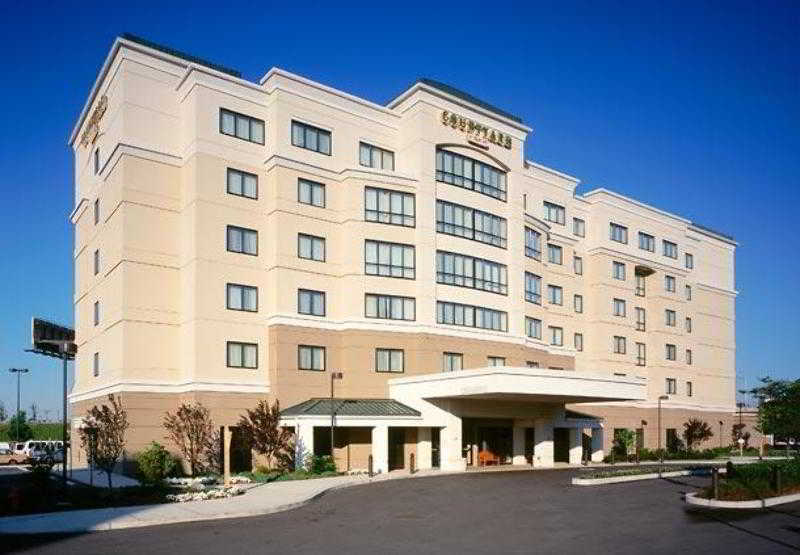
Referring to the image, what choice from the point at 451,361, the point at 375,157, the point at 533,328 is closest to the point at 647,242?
the point at 533,328

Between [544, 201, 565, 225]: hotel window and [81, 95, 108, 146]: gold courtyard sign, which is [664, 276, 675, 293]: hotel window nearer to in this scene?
[544, 201, 565, 225]: hotel window

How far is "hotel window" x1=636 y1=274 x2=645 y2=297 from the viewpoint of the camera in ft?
224

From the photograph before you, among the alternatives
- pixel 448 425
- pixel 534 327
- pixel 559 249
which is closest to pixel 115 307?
pixel 448 425

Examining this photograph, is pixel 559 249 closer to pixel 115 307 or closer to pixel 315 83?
pixel 315 83

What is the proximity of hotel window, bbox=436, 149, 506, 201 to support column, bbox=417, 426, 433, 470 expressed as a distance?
1536 cm

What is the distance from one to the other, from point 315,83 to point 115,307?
16.9 m

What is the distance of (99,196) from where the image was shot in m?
46.2

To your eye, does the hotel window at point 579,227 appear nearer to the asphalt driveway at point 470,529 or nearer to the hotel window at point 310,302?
the hotel window at point 310,302

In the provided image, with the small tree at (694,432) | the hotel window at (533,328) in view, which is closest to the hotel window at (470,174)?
the hotel window at (533,328)

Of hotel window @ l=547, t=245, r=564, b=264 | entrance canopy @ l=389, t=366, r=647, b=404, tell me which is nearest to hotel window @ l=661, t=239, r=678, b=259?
hotel window @ l=547, t=245, r=564, b=264

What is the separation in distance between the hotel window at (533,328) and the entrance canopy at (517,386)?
8.33 meters

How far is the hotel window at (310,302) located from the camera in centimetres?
4397

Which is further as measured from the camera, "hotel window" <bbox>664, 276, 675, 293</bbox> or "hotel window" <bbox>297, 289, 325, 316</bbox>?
"hotel window" <bbox>664, 276, 675, 293</bbox>

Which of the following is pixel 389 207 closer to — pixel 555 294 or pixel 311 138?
pixel 311 138
